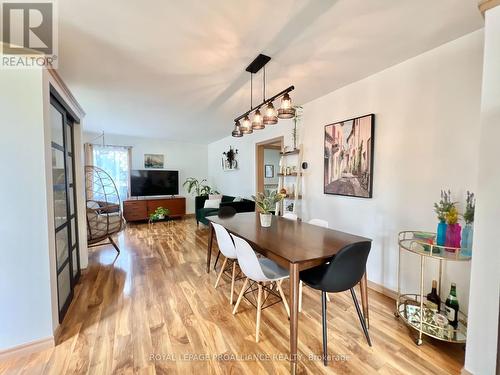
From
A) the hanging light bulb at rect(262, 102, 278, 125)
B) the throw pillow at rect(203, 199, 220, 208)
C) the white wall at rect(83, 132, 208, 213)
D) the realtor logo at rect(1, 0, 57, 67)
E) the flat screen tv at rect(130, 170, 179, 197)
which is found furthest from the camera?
the white wall at rect(83, 132, 208, 213)

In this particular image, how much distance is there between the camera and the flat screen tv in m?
6.01

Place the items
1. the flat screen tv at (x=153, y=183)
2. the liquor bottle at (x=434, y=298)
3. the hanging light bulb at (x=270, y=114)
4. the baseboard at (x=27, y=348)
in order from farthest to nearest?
the flat screen tv at (x=153, y=183)
the hanging light bulb at (x=270, y=114)
the liquor bottle at (x=434, y=298)
the baseboard at (x=27, y=348)

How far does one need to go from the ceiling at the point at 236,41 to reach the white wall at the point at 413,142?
175 mm

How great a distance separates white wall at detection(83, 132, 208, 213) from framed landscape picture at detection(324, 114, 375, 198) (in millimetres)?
5021

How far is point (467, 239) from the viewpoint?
161 cm

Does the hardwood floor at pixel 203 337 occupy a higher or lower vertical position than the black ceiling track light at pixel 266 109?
lower

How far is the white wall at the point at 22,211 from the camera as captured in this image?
4.91 ft

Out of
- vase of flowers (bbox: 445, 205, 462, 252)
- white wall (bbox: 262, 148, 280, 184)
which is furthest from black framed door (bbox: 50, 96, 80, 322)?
white wall (bbox: 262, 148, 280, 184)

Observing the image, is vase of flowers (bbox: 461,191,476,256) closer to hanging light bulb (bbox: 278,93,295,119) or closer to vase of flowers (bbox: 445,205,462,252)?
vase of flowers (bbox: 445,205,462,252)

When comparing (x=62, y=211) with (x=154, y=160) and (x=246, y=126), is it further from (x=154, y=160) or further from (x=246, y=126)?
(x=154, y=160)

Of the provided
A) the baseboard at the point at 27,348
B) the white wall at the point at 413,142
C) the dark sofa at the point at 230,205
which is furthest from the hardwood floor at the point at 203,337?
the dark sofa at the point at 230,205

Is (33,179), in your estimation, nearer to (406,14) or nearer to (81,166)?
(81,166)

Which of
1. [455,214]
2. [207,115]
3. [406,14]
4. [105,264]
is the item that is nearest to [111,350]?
[105,264]

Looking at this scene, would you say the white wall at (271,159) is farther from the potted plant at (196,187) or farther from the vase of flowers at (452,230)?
the vase of flowers at (452,230)
